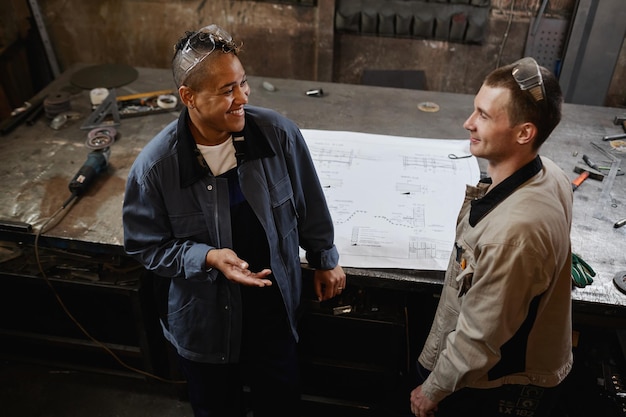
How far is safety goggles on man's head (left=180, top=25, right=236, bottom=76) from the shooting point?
139 cm

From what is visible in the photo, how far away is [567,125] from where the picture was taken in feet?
8.41

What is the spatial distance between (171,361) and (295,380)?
1.94ft

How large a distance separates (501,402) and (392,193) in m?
0.86

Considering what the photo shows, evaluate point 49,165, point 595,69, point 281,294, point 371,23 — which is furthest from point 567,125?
point 49,165

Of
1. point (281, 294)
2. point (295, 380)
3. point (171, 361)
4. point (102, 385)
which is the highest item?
point (281, 294)

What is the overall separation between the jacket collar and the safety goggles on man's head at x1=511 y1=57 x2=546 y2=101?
27.5 inches

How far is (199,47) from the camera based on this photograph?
1390mm

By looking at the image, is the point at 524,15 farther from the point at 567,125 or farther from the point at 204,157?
the point at 204,157

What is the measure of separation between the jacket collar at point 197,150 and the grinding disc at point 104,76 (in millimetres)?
1544

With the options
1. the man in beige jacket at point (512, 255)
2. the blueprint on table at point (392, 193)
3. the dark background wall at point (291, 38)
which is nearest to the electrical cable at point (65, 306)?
the blueprint on table at point (392, 193)

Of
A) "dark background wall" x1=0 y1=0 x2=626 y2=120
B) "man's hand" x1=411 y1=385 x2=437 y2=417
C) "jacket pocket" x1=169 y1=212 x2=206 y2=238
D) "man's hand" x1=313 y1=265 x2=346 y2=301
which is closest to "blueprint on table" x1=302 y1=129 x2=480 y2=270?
"man's hand" x1=313 y1=265 x2=346 y2=301

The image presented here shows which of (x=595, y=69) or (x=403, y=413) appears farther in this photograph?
(x=595, y=69)

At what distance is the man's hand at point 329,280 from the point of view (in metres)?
1.73

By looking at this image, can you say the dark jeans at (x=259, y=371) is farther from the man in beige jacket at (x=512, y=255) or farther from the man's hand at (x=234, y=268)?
the man in beige jacket at (x=512, y=255)
